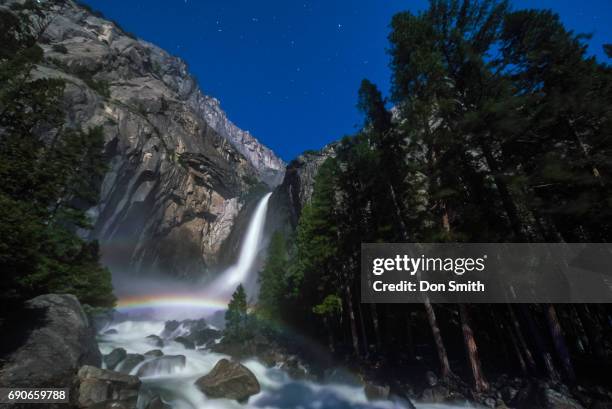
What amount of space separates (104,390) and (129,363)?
37.4 feet

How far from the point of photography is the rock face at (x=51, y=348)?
8.45 meters

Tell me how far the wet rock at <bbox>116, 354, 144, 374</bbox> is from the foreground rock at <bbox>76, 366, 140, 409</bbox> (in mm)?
9883

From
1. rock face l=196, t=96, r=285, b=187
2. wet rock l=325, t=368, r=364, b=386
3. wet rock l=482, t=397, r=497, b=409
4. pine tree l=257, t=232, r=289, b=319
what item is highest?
rock face l=196, t=96, r=285, b=187

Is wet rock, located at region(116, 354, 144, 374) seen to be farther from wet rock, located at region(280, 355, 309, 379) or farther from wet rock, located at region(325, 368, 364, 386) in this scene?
wet rock, located at region(325, 368, 364, 386)

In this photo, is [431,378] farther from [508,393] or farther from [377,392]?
[508,393]

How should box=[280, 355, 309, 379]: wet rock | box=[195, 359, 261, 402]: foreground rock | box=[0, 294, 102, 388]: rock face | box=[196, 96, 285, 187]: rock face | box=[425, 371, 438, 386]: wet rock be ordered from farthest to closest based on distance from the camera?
box=[196, 96, 285, 187]: rock face < box=[280, 355, 309, 379]: wet rock < box=[195, 359, 261, 402]: foreground rock < box=[425, 371, 438, 386]: wet rock < box=[0, 294, 102, 388]: rock face

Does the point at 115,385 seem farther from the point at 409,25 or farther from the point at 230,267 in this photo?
the point at 230,267

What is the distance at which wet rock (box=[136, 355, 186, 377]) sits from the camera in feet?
58.5

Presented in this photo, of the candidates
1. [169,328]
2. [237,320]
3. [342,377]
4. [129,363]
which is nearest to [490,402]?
[342,377]

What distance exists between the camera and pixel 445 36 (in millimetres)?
13141

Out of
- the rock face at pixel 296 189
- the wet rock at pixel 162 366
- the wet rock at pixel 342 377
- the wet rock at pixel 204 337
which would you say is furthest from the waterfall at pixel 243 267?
the wet rock at pixel 342 377

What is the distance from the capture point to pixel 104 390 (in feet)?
32.1

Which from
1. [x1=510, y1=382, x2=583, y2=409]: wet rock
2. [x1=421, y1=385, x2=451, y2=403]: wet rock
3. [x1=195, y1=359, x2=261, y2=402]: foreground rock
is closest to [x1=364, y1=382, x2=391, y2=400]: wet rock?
[x1=421, y1=385, x2=451, y2=403]: wet rock

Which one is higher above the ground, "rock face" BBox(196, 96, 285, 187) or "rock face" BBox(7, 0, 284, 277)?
"rock face" BBox(196, 96, 285, 187)
